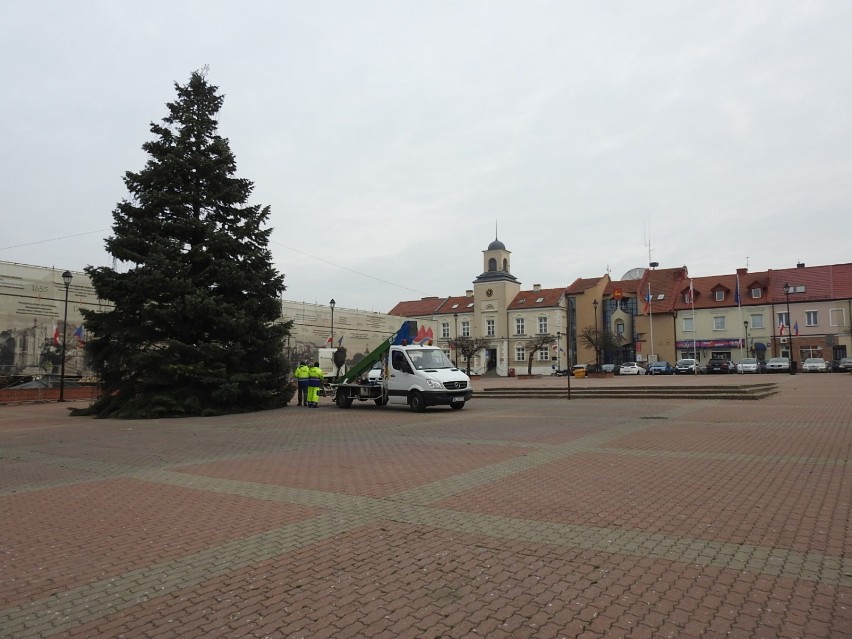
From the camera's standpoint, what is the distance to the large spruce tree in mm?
19875

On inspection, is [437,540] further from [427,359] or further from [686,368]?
[686,368]

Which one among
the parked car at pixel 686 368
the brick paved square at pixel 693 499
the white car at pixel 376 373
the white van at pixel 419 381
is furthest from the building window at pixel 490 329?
the brick paved square at pixel 693 499

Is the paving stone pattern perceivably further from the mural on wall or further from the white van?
the mural on wall

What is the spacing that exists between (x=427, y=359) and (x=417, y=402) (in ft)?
5.39

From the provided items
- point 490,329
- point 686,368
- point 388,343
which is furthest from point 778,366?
point 388,343

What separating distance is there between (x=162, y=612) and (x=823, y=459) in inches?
372

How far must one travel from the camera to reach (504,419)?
17062 mm

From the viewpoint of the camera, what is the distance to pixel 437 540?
5.43 meters

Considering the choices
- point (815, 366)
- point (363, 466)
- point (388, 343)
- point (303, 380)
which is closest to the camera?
point (363, 466)

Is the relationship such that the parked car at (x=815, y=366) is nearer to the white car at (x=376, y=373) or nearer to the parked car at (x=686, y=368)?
the parked car at (x=686, y=368)

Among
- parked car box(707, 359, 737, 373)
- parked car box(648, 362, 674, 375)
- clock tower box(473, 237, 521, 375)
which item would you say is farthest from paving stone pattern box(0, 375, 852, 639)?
clock tower box(473, 237, 521, 375)

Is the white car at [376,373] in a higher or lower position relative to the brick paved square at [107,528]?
higher

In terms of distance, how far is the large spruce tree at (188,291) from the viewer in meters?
19.9

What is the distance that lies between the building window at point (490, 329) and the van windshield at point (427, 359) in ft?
200
